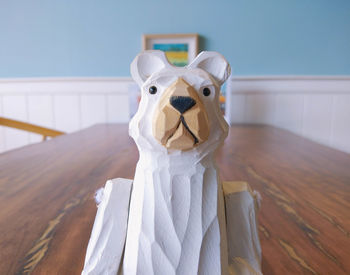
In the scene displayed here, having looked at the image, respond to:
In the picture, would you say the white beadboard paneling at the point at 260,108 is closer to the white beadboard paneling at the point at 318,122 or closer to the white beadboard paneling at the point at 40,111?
the white beadboard paneling at the point at 318,122

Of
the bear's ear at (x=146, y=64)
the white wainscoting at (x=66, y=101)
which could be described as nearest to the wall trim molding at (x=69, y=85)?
the white wainscoting at (x=66, y=101)

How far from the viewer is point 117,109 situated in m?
1.42

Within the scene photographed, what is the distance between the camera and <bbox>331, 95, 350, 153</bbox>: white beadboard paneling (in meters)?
1.39

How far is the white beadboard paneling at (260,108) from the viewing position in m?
1.38

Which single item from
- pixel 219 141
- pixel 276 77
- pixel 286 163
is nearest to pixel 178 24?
pixel 276 77

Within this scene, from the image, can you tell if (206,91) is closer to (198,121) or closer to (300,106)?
(198,121)

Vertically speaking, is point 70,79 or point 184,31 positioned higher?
point 184,31

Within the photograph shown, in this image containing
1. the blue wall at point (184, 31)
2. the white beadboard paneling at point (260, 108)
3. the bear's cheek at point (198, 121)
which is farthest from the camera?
the white beadboard paneling at point (260, 108)

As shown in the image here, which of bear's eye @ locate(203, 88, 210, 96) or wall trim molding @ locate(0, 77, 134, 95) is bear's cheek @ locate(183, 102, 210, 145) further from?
wall trim molding @ locate(0, 77, 134, 95)

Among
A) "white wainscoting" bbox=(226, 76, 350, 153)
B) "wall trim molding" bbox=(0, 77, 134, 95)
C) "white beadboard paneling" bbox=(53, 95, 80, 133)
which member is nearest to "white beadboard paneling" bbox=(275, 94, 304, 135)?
"white wainscoting" bbox=(226, 76, 350, 153)

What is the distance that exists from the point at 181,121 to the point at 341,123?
4.91 feet

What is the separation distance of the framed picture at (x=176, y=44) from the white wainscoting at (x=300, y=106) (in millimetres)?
278

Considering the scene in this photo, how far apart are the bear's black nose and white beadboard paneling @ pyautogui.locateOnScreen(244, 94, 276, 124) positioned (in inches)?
48.9

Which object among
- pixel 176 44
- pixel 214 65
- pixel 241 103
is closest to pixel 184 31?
pixel 176 44
